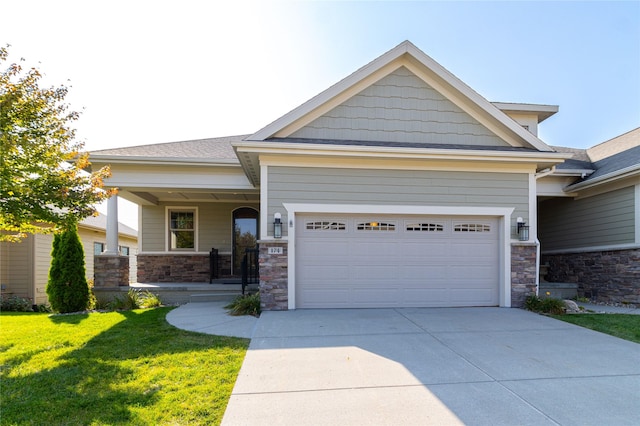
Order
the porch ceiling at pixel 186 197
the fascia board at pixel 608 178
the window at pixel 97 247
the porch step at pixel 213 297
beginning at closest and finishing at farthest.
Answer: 1. the fascia board at pixel 608 178
2. the porch step at pixel 213 297
3. the porch ceiling at pixel 186 197
4. the window at pixel 97 247

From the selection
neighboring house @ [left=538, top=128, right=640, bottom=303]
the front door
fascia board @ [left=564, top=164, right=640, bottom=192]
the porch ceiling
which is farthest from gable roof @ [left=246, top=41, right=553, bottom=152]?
the front door

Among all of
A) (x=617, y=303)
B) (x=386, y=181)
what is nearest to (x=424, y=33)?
(x=386, y=181)

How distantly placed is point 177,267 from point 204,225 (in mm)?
1702

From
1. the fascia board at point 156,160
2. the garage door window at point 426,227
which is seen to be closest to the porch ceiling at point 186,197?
the fascia board at point 156,160

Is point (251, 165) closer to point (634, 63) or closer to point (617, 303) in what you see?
point (617, 303)

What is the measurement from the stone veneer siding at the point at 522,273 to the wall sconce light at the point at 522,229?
179mm


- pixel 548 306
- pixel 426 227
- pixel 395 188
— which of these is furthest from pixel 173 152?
pixel 548 306

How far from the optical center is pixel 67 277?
8.59 m

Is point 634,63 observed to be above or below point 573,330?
above

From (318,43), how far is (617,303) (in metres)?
10.5

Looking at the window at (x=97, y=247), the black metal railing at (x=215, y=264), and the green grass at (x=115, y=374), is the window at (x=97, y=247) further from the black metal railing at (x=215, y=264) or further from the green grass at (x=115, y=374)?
the green grass at (x=115, y=374)

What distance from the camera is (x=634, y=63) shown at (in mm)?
10641

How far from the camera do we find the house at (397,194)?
7969 millimetres

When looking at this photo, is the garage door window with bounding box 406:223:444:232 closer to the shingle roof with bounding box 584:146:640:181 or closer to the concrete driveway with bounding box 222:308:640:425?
the concrete driveway with bounding box 222:308:640:425
